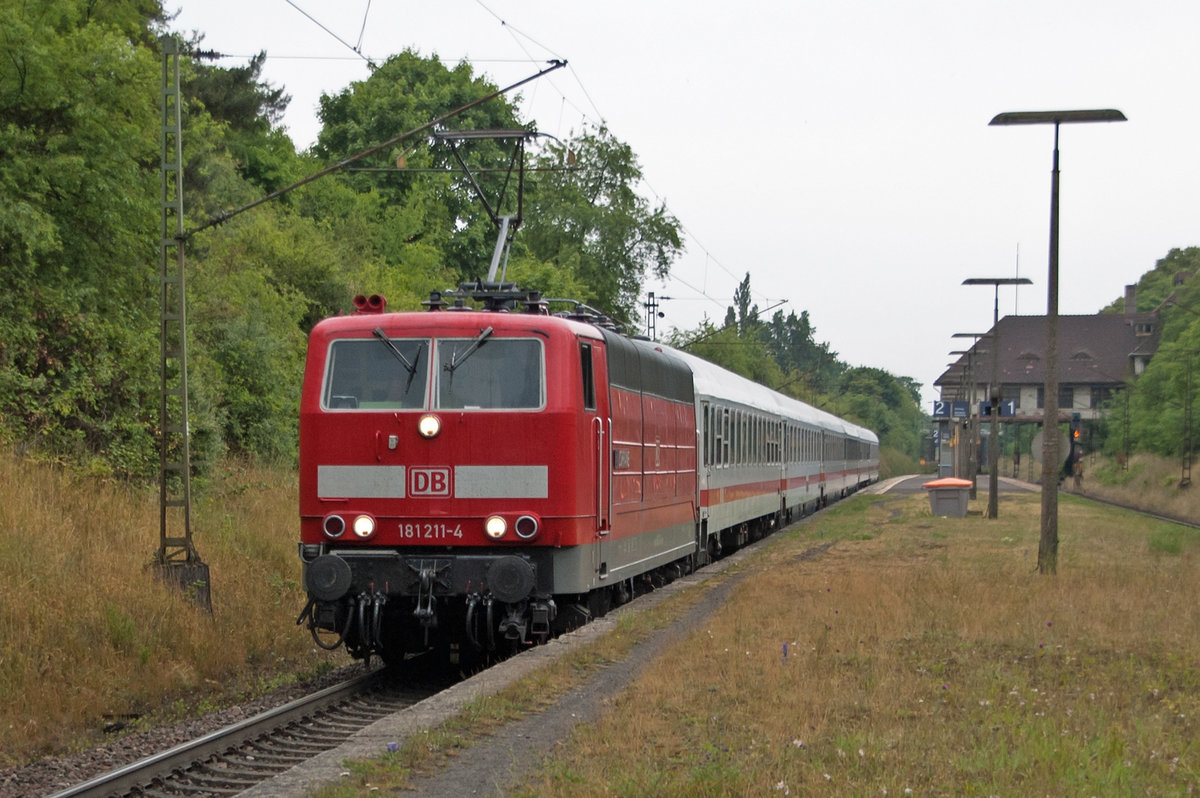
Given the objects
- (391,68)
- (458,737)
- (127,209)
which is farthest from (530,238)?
(458,737)

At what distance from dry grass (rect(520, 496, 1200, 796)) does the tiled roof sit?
100437mm

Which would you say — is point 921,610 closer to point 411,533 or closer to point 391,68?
point 411,533

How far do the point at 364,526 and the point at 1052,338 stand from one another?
34.1 feet

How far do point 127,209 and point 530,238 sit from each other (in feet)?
145

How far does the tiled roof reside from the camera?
11618 centimetres

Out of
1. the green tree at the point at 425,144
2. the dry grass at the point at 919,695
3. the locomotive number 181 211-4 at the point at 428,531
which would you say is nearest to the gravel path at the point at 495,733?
the dry grass at the point at 919,695

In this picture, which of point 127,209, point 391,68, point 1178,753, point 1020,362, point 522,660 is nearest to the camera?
point 1178,753

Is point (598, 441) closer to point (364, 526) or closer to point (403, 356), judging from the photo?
point (403, 356)

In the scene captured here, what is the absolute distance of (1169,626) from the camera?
44.7 feet

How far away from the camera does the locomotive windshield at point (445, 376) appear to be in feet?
39.6

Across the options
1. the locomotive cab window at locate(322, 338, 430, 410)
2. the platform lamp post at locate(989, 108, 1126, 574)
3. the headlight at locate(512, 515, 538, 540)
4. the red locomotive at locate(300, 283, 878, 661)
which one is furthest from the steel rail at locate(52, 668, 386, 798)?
the platform lamp post at locate(989, 108, 1126, 574)

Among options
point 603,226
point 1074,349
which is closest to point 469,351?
point 603,226

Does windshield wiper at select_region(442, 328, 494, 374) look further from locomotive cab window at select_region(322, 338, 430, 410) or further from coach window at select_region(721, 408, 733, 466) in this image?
coach window at select_region(721, 408, 733, 466)

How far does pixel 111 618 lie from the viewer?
506 inches
